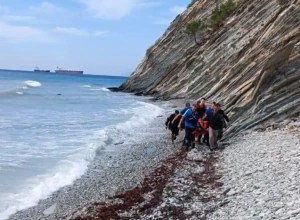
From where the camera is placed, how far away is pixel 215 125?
17766 millimetres

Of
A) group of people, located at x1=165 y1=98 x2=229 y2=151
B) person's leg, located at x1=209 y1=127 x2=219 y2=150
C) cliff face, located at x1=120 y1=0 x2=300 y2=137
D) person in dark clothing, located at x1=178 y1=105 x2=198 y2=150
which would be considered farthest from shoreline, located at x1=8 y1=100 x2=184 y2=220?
cliff face, located at x1=120 y1=0 x2=300 y2=137

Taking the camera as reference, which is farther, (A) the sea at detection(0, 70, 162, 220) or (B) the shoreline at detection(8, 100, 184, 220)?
(A) the sea at detection(0, 70, 162, 220)

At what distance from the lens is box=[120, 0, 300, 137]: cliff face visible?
19.8 meters

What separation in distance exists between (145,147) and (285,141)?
7.76m

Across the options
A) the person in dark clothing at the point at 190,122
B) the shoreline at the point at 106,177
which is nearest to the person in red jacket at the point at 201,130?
the person in dark clothing at the point at 190,122

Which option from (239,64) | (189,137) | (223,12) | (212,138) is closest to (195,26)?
(223,12)

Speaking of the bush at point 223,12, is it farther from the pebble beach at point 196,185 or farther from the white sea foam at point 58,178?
the pebble beach at point 196,185

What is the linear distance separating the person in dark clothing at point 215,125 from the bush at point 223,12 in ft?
138

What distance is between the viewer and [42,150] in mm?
21312

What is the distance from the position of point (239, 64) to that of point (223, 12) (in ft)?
94.3

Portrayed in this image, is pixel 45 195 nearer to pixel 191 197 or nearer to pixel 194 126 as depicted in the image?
pixel 191 197

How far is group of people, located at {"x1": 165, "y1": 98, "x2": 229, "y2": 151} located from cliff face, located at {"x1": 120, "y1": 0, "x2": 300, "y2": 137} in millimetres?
1339

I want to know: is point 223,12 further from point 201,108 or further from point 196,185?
point 196,185

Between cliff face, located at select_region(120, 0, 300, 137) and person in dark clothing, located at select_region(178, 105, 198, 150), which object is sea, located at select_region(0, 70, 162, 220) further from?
cliff face, located at select_region(120, 0, 300, 137)
